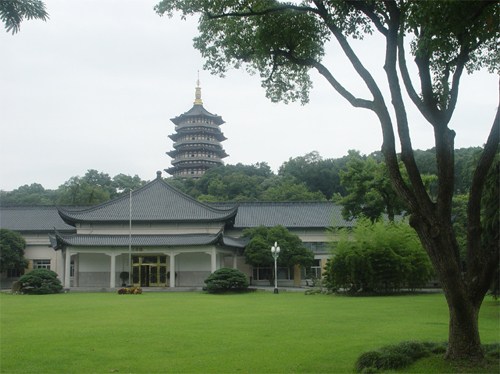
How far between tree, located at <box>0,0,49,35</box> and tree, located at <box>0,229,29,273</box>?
2893 cm

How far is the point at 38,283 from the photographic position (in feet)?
79.8

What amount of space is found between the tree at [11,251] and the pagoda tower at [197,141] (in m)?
36.5

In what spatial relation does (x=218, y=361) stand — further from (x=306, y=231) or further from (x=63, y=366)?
(x=306, y=231)

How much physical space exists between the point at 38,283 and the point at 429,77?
75.8ft

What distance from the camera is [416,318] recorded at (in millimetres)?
11930

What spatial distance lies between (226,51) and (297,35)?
1443 mm

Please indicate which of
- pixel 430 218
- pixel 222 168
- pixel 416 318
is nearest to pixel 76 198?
pixel 222 168

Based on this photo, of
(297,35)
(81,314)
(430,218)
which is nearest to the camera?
(430,218)

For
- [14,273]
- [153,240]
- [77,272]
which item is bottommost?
[14,273]

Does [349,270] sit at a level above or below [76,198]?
below

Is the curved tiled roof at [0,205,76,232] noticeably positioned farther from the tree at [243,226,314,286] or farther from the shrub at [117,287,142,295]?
the tree at [243,226,314,286]

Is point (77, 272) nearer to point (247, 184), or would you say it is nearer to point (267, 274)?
point (267, 274)

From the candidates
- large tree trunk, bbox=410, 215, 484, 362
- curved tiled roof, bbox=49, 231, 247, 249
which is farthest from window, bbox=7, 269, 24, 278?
large tree trunk, bbox=410, 215, 484, 362

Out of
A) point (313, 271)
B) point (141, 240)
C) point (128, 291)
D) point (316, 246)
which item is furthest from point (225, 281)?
point (316, 246)
